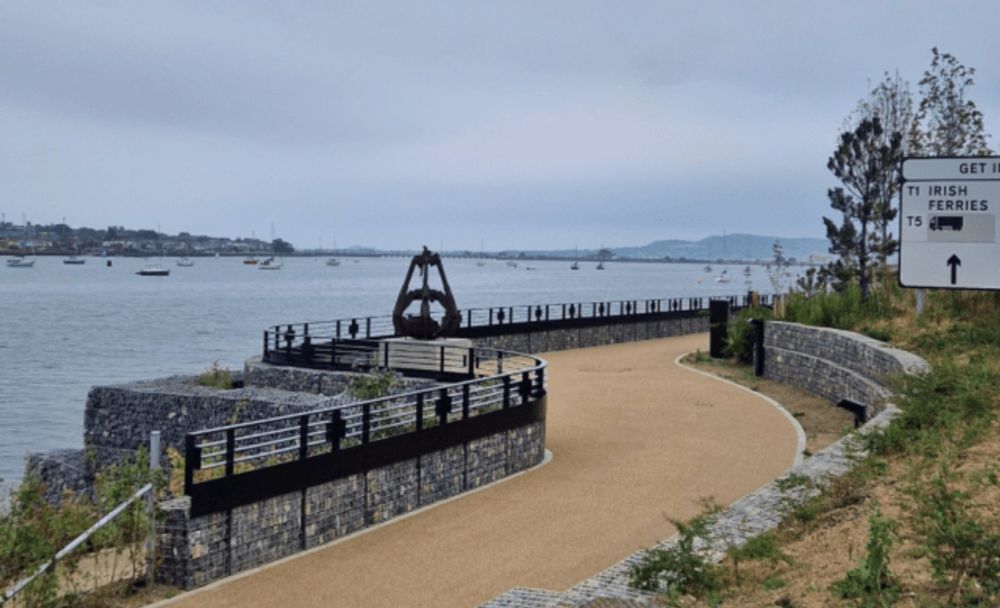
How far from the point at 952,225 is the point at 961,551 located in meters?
11.0

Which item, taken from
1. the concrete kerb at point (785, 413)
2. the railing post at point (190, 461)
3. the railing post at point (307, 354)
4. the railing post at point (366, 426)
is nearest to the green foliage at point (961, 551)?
the concrete kerb at point (785, 413)

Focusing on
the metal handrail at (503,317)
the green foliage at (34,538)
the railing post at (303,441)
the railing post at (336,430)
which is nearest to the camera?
the green foliage at (34,538)

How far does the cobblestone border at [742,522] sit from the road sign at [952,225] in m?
2.69

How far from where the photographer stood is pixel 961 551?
7.99 m

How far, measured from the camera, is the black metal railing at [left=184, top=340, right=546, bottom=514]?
1280cm

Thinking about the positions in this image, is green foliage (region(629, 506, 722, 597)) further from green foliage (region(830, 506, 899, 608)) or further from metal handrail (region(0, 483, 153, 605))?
metal handrail (region(0, 483, 153, 605))

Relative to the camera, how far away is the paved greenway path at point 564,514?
1205cm

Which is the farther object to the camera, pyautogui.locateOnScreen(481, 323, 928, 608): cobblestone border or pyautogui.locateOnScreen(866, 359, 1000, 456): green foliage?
pyautogui.locateOnScreen(866, 359, 1000, 456): green foliage

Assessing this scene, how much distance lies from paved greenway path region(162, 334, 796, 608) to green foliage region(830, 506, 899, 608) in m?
4.51

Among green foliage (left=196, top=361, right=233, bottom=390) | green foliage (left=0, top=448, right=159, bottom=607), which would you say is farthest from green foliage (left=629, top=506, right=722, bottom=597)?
green foliage (left=196, top=361, right=233, bottom=390)

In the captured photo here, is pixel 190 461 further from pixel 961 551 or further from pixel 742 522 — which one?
pixel 961 551

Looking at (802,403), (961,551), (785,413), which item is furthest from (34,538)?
(802,403)

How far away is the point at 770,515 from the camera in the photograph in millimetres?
11453

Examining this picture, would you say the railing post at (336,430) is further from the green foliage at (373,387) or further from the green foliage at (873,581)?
the green foliage at (873,581)
